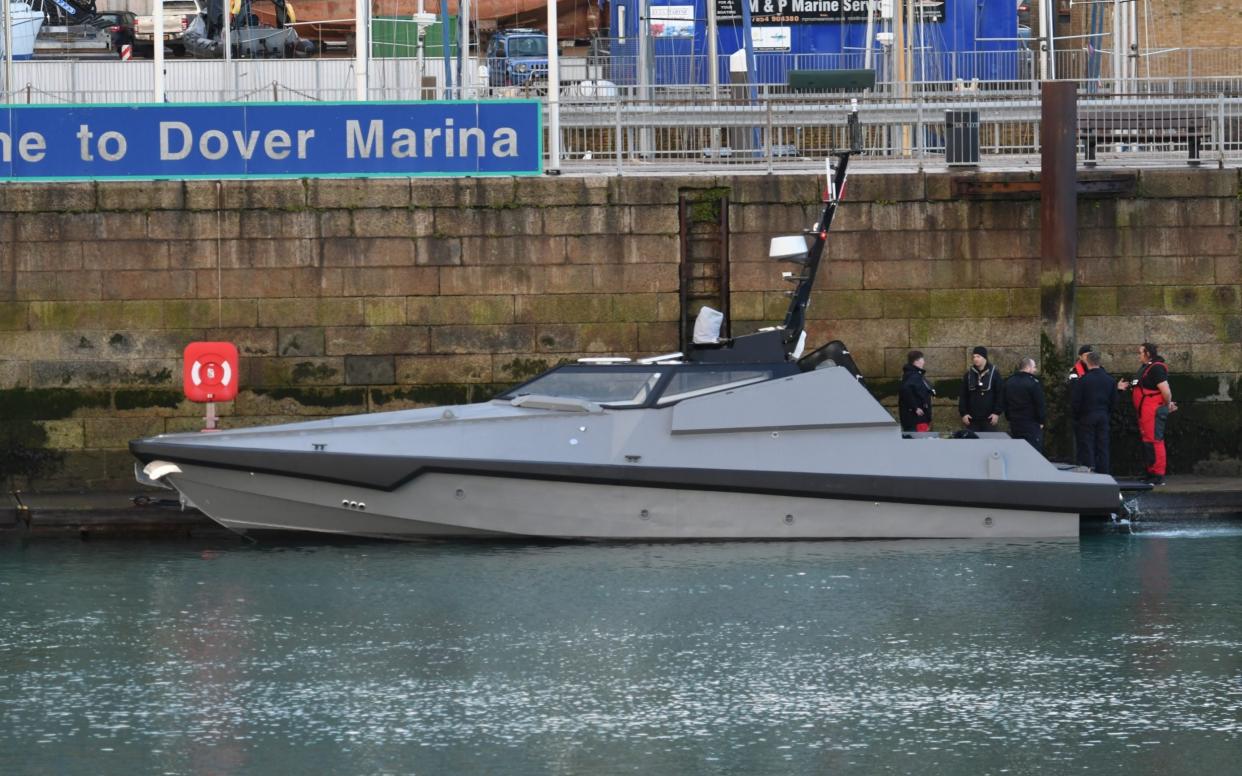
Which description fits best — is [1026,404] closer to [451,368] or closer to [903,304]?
[903,304]

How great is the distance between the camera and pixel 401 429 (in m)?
13.6

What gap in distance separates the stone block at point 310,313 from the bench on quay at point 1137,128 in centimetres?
647

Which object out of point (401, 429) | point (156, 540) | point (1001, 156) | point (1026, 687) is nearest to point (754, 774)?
point (1026, 687)

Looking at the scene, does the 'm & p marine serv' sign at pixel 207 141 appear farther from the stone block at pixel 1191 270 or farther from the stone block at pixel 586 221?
the stone block at pixel 1191 270

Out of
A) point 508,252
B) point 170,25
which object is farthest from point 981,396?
point 170,25

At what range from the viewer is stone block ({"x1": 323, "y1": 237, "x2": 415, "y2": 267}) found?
16250mm

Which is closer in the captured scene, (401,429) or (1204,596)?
(1204,596)

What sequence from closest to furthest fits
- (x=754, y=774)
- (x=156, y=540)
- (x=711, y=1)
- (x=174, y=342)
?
(x=754, y=774) → (x=156, y=540) → (x=174, y=342) → (x=711, y=1)

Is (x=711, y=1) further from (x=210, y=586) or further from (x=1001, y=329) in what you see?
(x=210, y=586)

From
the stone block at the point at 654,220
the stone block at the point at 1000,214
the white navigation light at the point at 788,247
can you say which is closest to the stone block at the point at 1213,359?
the stone block at the point at 1000,214

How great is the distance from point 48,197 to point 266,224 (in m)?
1.79

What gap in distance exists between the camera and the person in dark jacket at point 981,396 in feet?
50.4

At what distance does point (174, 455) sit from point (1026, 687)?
642 cm

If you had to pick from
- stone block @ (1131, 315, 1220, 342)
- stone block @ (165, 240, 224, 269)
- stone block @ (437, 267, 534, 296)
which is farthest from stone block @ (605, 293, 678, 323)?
stone block @ (1131, 315, 1220, 342)
